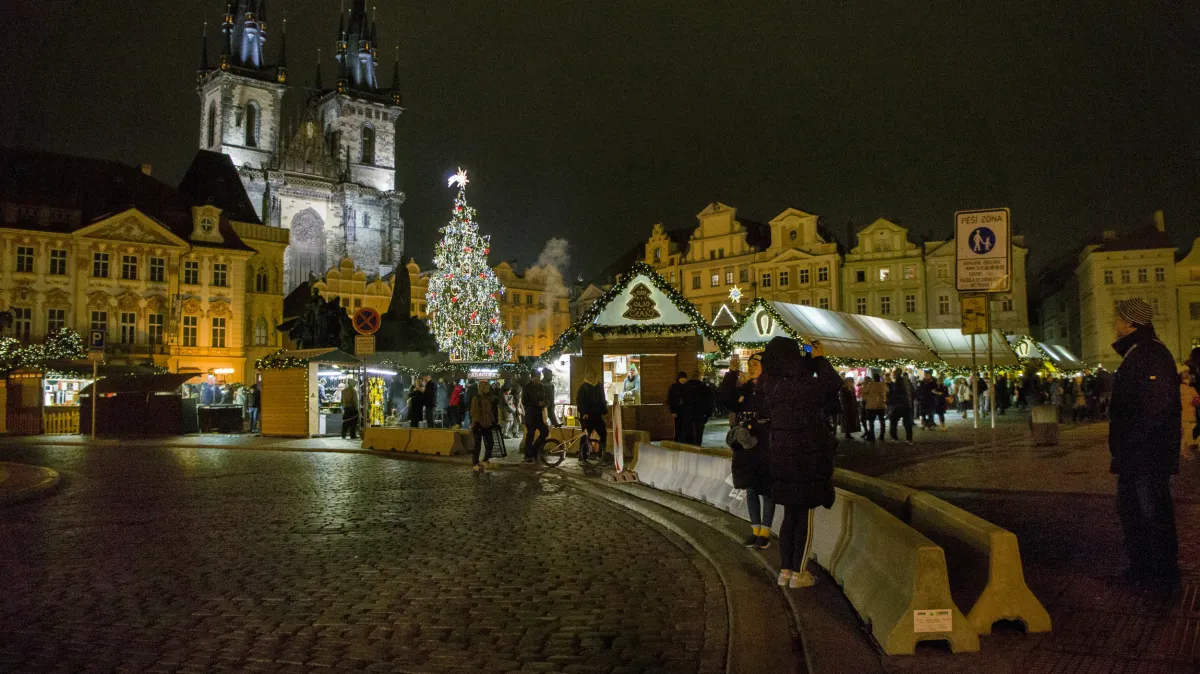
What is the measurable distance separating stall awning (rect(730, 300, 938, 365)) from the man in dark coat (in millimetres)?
18328

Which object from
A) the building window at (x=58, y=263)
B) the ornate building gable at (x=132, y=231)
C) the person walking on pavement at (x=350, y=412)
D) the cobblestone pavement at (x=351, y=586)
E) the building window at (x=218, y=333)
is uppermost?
the ornate building gable at (x=132, y=231)

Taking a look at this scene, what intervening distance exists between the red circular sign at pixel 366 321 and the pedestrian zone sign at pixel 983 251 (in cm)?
1292

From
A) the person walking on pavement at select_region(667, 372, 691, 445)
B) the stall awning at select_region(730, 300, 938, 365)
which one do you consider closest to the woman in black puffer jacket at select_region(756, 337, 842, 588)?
the person walking on pavement at select_region(667, 372, 691, 445)

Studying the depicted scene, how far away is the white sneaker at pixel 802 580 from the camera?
6527mm

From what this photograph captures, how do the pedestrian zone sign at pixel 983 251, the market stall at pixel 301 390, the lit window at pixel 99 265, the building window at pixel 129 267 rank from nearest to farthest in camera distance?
1. the pedestrian zone sign at pixel 983 251
2. the market stall at pixel 301 390
3. the lit window at pixel 99 265
4. the building window at pixel 129 267

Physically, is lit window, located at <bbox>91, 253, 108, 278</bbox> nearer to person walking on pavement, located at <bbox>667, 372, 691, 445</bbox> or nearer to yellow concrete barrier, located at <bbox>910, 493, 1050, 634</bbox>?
person walking on pavement, located at <bbox>667, 372, 691, 445</bbox>

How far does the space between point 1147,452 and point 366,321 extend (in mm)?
17137

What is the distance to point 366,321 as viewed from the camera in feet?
69.1

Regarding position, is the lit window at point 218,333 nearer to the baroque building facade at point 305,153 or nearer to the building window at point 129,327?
the building window at point 129,327

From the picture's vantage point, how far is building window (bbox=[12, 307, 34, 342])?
163 ft

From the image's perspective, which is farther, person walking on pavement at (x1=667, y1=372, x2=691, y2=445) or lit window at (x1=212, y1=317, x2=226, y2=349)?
lit window at (x1=212, y1=317, x2=226, y2=349)

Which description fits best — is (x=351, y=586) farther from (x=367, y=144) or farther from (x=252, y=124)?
(x=367, y=144)

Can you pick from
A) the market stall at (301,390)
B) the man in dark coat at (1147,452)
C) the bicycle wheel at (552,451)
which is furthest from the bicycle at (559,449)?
the man in dark coat at (1147,452)

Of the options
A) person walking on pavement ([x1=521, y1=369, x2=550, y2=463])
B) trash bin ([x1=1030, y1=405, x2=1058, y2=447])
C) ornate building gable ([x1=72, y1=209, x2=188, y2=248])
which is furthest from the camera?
Result: ornate building gable ([x1=72, y1=209, x2=188, y2=248])
